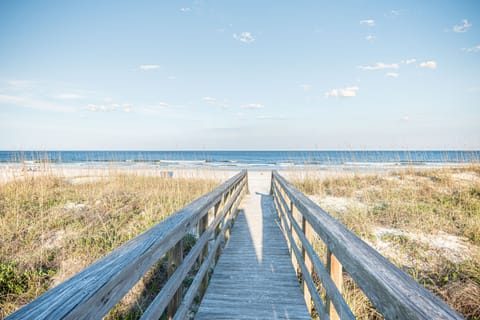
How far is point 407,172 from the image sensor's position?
11.0 metres

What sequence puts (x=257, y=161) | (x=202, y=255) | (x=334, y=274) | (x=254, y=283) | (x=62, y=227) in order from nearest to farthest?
(x=334, y=274) < (x=202, y=255) < (x=254, y=283) < (x=62, y=227) < (x=257, y=161)

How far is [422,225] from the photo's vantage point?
Answer: 510 cm

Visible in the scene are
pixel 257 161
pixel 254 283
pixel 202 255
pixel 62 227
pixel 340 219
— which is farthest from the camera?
pixel 257 161

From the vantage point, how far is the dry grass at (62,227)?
317 cm

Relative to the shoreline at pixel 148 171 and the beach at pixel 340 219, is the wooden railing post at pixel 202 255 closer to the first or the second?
the beach at pixel 340 219

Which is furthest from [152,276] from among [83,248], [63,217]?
[63,217]

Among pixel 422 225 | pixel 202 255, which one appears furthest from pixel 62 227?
pixel 422 225

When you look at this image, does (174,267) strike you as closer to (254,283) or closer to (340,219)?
(254,283)

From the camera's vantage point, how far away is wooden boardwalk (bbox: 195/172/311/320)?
2.23m

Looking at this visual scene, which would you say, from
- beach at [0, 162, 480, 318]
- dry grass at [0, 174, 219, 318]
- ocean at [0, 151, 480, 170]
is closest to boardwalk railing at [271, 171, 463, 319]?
beach at [0, 162, 480, 318]

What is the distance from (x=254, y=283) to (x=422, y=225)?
423 cm

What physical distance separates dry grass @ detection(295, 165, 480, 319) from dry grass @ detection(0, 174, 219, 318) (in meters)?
3.48

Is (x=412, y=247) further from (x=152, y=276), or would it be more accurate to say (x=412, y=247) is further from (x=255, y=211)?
(x=152, y=276)

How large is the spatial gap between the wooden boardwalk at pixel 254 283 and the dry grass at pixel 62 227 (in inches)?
38.7
